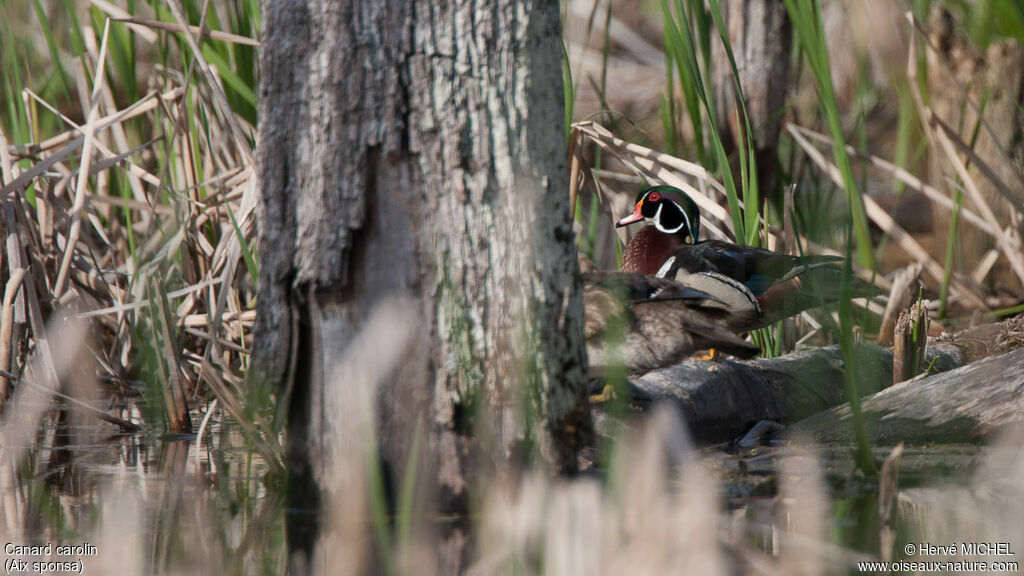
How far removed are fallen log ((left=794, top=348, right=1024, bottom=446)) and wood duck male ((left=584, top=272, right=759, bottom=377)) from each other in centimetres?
37

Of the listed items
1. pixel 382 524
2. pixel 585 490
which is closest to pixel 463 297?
pixel 382 524

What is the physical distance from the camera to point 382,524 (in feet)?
6.48

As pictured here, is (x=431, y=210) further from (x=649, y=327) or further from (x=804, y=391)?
(x=804, y=391)

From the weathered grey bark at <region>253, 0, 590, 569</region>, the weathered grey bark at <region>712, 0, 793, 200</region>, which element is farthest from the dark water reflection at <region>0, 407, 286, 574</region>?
the weathered grey bark at <region>712, 0, 793, 200</region>

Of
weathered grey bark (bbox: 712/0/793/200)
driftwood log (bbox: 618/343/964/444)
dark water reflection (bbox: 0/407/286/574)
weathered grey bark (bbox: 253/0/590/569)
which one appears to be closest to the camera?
dark water reflection (bbox: 0/407/286/574)

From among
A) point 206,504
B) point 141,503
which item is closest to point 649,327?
point 206,504

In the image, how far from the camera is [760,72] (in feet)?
16.9

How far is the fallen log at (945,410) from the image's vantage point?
2871 mm

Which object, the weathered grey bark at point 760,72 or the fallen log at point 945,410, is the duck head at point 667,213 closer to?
the weathered grey bark at point 760,72

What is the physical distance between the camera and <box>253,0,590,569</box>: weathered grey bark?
2.21m

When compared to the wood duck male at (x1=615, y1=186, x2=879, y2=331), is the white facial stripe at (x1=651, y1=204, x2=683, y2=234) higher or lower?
higher

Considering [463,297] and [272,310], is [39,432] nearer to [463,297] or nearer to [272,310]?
[272,310]

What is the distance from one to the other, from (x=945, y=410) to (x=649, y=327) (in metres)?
0.87

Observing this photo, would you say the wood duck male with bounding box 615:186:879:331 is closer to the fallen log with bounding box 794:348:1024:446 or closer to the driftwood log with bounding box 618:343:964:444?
the driftwood log with bounding box 618:343:964:444
